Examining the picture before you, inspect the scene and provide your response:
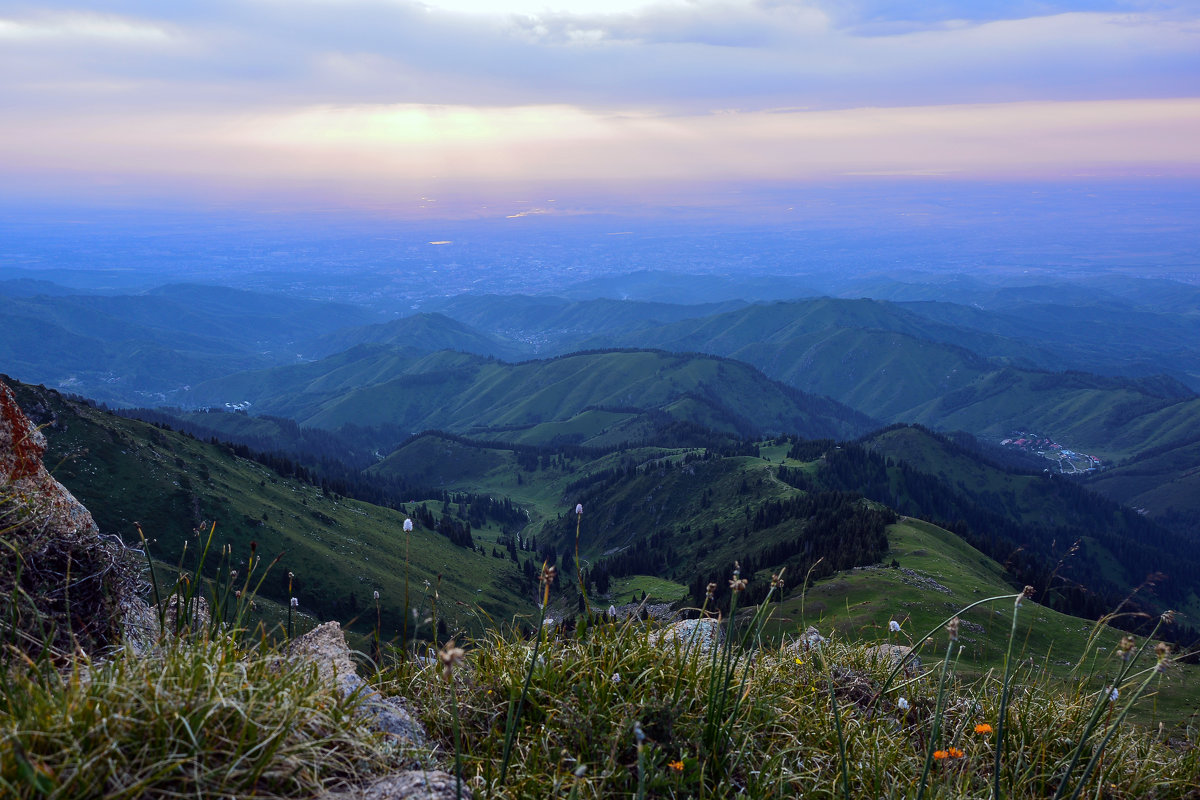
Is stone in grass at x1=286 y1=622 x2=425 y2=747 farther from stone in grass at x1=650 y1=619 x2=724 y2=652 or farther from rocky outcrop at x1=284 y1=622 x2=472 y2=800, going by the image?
stone in grass at x1=650 y1=619 x2=724 y2=652

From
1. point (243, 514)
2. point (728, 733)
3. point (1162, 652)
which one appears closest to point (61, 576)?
point (728, 733)

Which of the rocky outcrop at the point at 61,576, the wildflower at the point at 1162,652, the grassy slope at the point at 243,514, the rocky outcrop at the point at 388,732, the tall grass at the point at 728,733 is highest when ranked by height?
the wildflower at the point at 1162,652

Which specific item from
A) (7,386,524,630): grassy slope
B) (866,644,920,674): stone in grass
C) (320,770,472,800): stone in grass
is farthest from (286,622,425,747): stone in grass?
(7,386,524,630): grassy slope

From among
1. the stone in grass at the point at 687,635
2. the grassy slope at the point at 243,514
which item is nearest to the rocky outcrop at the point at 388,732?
the stone in grass at the point at 687,635

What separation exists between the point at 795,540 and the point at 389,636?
247 ft

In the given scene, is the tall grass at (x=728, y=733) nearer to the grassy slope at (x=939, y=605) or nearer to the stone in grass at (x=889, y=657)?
the stone in grass at (x=889, y=657)

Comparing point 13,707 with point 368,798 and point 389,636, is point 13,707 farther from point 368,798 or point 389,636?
point 389,636

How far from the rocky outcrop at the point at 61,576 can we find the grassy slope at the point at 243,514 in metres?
78.5

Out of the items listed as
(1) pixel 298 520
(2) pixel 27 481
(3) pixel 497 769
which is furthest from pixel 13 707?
(1) pixel 298 520

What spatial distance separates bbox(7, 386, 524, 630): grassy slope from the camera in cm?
9619

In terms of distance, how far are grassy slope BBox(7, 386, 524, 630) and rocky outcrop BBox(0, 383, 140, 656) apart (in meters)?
78.5

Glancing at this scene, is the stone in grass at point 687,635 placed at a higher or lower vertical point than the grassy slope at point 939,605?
higher

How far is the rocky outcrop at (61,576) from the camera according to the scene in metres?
6.50

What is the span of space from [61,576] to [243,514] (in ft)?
388
